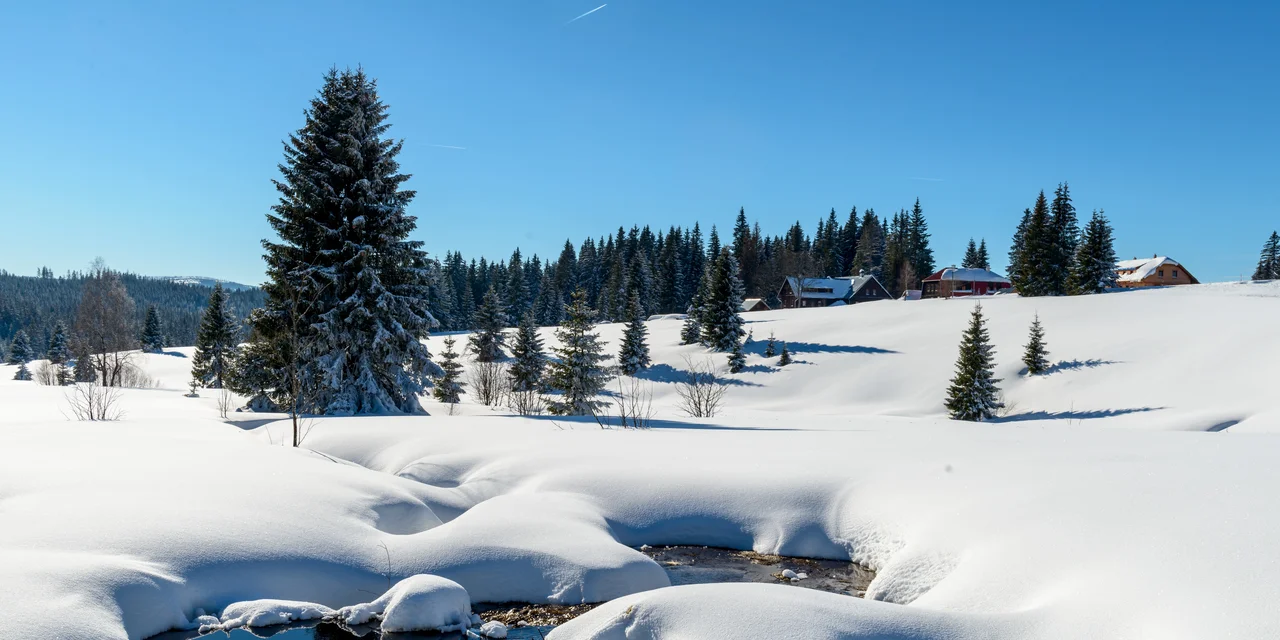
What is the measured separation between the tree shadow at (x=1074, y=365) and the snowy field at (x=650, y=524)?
22.0m

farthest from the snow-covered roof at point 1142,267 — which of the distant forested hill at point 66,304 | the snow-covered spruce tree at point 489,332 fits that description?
the distant forested hill at point 66,304

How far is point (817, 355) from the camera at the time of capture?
3822 cm

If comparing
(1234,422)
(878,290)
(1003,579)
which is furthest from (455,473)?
(878,290)

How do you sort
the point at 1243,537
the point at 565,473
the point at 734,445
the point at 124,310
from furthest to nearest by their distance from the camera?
1. the point at 124,310
2. the point at 734,445
3. the point at 565,473
4. the point at 1243,537

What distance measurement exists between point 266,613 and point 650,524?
12.4ft

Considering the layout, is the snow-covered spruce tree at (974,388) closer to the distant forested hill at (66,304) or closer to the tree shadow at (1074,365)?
the tree shadow at (1074,365)

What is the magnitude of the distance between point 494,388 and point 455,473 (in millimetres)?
20291

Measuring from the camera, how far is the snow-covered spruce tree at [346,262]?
18.0m

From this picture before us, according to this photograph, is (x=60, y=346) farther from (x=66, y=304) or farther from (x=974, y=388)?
(x=66, y=304)

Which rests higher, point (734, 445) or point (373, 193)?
point (373, 193)

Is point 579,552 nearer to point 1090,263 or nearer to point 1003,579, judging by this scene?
point 1003,579

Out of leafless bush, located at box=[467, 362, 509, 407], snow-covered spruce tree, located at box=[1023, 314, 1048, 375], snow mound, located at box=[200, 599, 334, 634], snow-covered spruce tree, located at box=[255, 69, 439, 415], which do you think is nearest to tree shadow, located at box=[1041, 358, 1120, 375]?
snow-covered spruce tree, located at box=[1023, 314, 1048, 375]

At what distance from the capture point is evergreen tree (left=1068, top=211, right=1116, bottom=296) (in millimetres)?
45688

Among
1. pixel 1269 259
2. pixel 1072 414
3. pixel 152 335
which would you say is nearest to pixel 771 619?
pixel 1072 414
